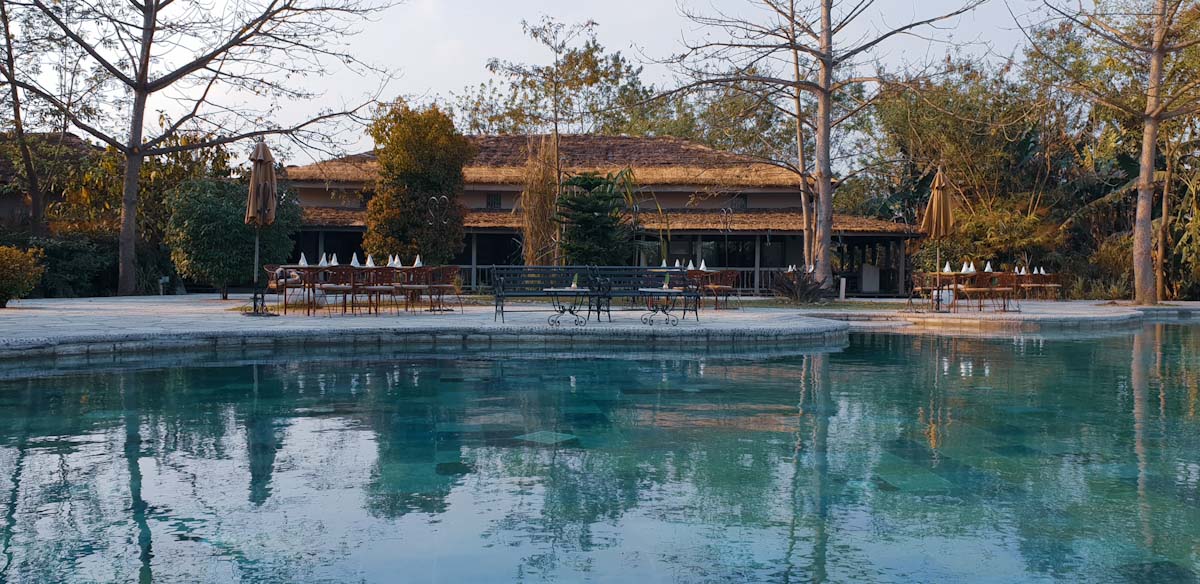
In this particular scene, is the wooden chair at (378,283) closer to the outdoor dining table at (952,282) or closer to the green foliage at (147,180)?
the outdoor dining table at (952,282)

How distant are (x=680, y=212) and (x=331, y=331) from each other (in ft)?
65.7

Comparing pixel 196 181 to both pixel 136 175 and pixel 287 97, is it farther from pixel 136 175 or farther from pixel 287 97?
pixel 287 97

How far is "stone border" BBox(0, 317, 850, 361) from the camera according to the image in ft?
35.4

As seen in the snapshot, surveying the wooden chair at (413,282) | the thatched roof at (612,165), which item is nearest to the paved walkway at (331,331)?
the wooden chair at (413,282)

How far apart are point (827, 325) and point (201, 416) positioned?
8.34m

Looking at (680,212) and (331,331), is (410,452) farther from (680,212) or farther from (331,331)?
(680,212)

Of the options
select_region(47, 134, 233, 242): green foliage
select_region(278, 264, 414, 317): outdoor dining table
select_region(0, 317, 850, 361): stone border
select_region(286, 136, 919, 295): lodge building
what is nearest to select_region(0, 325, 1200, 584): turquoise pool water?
select_region(0, 317, 850, 361): stone border

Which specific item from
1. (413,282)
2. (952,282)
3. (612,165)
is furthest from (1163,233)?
(413,282)

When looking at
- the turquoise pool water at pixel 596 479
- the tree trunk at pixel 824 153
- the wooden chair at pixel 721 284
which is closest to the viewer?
the turquoise pool water at pixel 596 479

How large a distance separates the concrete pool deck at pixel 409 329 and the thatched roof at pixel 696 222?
11.7 m

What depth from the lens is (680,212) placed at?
30359 mm

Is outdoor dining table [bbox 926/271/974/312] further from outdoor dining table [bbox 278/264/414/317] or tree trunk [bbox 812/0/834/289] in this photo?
outdoor dining table [bbox 278/264/414/317]

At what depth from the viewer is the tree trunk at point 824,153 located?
22750 millimetres

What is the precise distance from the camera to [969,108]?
96.7 feet
